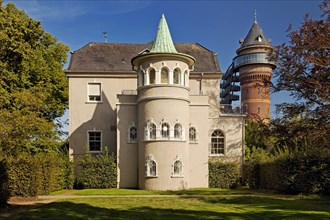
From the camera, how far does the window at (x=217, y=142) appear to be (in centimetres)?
2938

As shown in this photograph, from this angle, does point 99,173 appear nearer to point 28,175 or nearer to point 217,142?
point 28,175

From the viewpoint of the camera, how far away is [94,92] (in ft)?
101

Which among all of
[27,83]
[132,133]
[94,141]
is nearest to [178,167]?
[132,133]

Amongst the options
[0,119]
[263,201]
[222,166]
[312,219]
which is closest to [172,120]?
[222,166]

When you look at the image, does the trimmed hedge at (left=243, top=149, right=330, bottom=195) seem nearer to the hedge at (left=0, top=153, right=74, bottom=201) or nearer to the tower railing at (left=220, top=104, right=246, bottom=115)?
the tower railing at (left=220, top=104, right=246, bottom=115)

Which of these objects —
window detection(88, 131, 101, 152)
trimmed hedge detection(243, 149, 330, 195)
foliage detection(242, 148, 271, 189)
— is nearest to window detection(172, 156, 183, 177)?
trimmed hedge detection(243, 149, 330, 195)

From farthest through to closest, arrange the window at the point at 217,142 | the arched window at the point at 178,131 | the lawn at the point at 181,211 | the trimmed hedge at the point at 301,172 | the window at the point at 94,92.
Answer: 1. the window at the point at 94,92
2. the window at the point at 217,142
3. the arched window at the point at 178,131
4. the trimmed hedge at the point at 301,172
5. the lawn at the point at 181,211

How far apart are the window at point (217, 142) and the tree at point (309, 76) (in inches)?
251

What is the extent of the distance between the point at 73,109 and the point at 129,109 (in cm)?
661

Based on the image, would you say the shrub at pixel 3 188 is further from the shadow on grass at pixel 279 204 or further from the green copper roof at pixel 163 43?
the green copper roof at pixel 163 43

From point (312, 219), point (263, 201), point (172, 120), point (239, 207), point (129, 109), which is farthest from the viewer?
point (129, 109)

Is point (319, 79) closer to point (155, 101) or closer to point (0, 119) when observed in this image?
point (155, 101)

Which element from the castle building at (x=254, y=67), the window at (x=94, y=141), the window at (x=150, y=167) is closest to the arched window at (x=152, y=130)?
the window at (x=150, y=167)

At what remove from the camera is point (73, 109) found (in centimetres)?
3022
